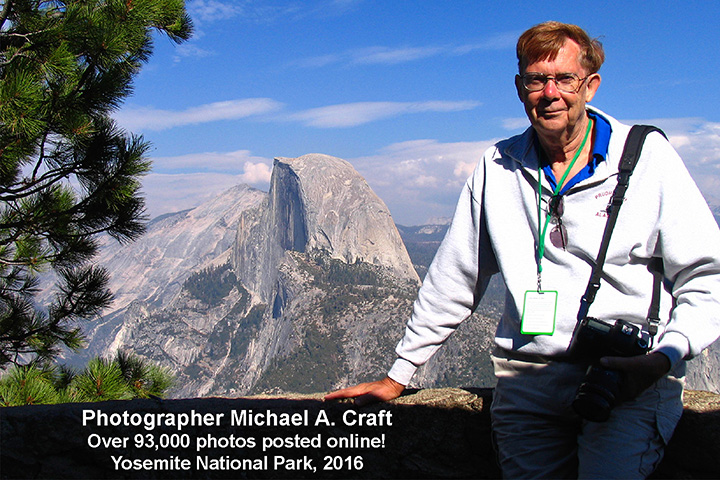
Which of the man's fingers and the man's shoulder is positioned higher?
the man's shoulder

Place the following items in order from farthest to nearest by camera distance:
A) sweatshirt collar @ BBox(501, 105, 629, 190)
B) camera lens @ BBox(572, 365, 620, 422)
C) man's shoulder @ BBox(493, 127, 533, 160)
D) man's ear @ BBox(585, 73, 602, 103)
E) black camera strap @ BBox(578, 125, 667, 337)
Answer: man's shoulder @ BBox(493, 127, 533, 160), man's ear @ BBox(585, 73, 602, 103), sweatshirt collar @ BBox(501, 105, 629, 190), black camera strap @ BBox(578, 125, 667, 337), camera lens @ BBox(572, 365, 620, 422)

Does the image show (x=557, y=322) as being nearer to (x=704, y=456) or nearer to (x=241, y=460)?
(x=704, y=456)

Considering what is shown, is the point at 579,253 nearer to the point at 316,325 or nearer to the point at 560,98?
the point at 560,98

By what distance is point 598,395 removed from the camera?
190 centimetres

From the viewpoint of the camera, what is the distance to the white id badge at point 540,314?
2.19 m

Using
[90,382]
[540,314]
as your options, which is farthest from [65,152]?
[540,314]

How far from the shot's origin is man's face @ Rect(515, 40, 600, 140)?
89.4 inches

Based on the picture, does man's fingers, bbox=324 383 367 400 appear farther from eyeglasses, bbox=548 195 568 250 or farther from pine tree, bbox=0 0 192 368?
pine tree, bbox=0 0 192 368

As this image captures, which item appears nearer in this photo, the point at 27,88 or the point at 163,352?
the point at 27,88

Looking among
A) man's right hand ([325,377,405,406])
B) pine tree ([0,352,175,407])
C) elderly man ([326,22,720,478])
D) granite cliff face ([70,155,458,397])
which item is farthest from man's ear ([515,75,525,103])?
granite cliff face ([70,155,458,397])

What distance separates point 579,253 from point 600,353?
1.34 ft

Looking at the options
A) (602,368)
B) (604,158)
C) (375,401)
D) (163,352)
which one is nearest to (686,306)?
(602,368)

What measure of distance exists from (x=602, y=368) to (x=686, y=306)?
41 cm

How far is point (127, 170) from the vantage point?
6.03m
